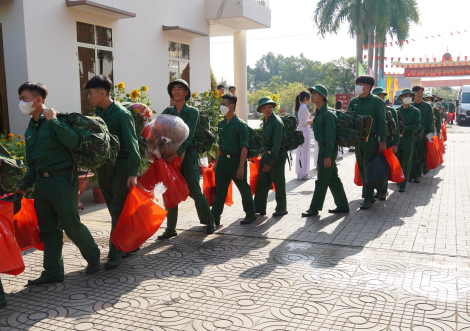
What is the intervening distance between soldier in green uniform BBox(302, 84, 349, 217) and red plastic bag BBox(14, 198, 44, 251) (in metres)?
3.75

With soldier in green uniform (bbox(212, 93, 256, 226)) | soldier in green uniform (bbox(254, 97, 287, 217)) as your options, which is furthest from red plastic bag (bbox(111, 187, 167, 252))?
soldier in green uniform (bbox(254, 97, 287, 217))

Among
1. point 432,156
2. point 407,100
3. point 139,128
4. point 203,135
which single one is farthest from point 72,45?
point 432,156

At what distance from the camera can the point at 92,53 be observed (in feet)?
30.2

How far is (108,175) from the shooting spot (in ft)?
15.1

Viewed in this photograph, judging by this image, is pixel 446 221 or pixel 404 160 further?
pixel 404 160

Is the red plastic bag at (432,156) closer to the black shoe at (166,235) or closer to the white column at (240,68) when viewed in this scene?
the black shoe at (166,235)

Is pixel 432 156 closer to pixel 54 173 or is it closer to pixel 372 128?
pixel 372 128

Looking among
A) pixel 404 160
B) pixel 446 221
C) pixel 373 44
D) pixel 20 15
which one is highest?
pixel 373 44

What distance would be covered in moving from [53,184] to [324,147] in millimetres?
3867

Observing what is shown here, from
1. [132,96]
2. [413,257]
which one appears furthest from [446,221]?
[132,96]

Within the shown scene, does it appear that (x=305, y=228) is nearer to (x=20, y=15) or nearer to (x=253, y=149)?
(x=253, y=149)

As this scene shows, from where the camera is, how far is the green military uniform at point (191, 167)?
5.47 meters

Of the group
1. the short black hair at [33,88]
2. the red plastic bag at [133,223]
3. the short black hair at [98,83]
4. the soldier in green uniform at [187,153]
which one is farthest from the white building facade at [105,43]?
the red plastic bag at [133,223]

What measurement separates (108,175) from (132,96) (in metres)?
4.18
